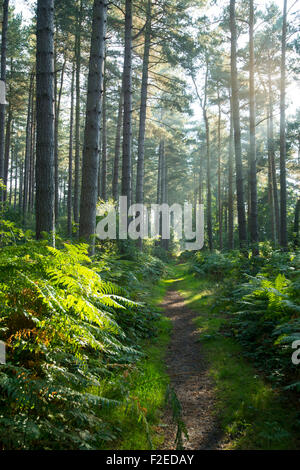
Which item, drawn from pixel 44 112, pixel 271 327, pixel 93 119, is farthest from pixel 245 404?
pixel 93 119

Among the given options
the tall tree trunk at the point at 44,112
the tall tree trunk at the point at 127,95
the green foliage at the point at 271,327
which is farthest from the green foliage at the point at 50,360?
the tall tree trunk at the point at 127,95

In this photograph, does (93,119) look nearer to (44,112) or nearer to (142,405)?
(44,112)

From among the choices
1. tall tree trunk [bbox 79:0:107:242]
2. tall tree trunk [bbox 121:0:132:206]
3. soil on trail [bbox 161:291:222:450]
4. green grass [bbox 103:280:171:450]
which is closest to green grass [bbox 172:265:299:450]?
soil on trail [bbox 161:291:222:450]

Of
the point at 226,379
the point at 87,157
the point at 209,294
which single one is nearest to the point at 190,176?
the point at 209,294

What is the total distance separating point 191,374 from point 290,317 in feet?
5.92

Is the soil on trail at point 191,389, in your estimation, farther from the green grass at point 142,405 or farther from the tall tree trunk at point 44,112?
the tall tree trunk at point 44,112

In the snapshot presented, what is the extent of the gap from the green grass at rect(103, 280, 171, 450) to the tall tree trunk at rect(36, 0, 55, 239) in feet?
9.96

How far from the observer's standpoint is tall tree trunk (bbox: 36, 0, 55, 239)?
236 inches

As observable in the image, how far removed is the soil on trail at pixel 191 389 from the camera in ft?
11.5

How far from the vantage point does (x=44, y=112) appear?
238 inches

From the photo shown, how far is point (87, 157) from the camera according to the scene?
7746 mm

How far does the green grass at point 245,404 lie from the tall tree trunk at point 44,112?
3.85m

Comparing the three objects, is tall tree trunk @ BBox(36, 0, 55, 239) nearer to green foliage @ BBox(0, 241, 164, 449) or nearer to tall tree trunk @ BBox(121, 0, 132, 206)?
green foliage @ BBox(0, 241, 164, 449)

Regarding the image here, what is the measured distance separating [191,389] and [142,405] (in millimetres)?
1103
